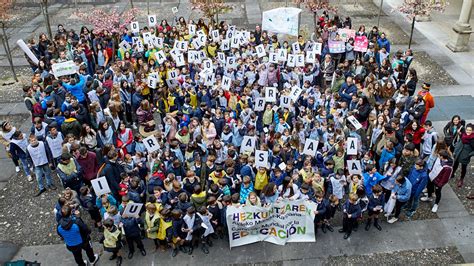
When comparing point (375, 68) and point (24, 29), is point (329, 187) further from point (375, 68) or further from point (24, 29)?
point (24, 29)

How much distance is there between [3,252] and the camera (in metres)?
9.24

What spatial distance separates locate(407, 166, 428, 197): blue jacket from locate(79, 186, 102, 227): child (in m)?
6.92

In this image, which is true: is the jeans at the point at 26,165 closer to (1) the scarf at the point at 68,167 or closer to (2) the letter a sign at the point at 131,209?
(1) the scarf at the point at 68,167

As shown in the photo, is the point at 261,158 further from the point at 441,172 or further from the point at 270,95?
the point at 441,172

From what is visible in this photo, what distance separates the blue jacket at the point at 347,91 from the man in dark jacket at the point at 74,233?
26.0 feet

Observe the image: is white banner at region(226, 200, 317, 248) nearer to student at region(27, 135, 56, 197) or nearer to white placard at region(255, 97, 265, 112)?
white placard at region(255, 97, 265, 112)

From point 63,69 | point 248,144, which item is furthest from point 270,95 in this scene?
point 63,69

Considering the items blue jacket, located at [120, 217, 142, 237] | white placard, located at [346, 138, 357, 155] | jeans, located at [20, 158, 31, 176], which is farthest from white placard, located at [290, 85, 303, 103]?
jeans, located at [20, 158, 31, 176]

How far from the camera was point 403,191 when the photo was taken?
9.02m

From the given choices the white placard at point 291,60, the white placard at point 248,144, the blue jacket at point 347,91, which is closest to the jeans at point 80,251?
the white placard at point 248,144

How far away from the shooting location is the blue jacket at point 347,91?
12.2m

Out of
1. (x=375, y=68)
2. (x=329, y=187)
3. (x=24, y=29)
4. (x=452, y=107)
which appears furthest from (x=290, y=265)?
(x=24, y=29)

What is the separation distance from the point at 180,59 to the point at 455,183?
29.3ft

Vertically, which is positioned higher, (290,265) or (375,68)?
(375,68)
